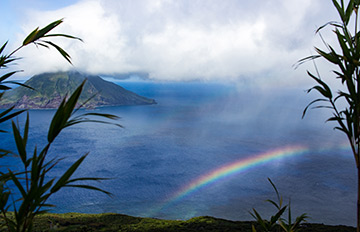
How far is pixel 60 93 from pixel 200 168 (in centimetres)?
8473

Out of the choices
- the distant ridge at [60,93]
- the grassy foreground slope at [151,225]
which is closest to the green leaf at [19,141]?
the grassy foreground slope at [151,225]

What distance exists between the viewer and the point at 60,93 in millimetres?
117938

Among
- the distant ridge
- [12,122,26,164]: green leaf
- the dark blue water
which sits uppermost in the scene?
the distant ridge

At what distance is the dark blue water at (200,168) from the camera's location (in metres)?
38.6

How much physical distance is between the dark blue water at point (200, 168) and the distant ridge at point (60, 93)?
61.3ft

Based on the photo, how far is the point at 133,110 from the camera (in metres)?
115

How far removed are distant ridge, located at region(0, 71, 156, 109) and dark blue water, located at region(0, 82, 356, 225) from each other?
1868 cm

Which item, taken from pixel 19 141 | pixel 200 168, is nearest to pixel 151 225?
Result: pixel 19 141

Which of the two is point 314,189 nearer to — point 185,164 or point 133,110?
point 185,164

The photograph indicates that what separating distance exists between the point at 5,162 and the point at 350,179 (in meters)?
57.4

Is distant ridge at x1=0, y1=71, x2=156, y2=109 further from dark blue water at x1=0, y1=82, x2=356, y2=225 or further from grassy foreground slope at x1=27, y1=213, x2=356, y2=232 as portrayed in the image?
grassy foreground slope at x1=27, y1=213, x2=356, y2=232

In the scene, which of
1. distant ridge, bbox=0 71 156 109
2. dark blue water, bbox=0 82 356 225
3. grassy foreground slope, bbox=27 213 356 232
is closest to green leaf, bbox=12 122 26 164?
dark blue water, bbox=0 82 356 225

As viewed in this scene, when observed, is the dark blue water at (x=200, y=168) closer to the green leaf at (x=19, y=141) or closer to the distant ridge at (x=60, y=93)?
the green leaf at (x=19, y=141)

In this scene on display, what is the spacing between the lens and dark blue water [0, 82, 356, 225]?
38625 millimetres
